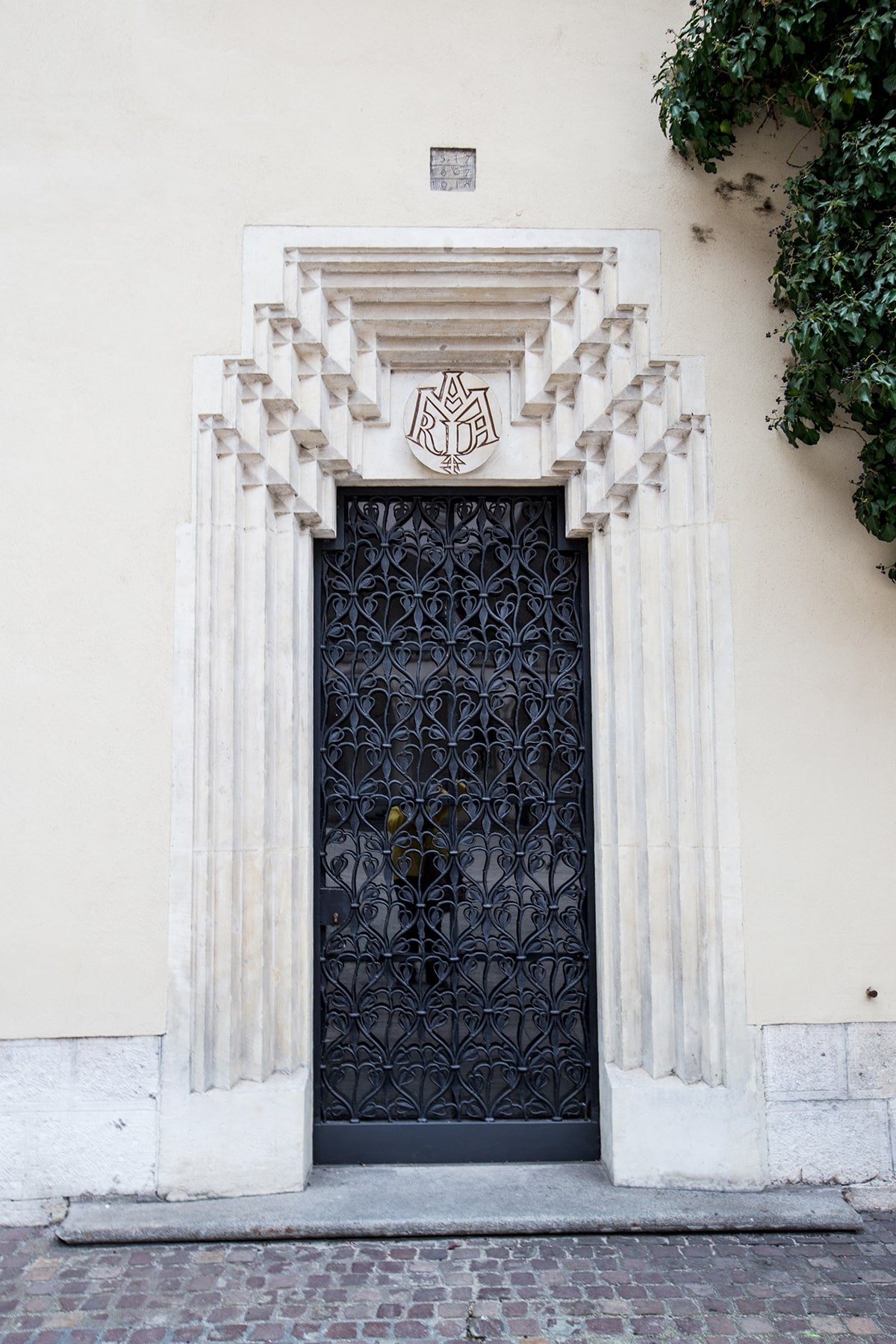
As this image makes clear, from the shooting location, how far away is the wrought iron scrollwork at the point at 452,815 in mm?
4715

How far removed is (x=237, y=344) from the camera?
448 centimetres

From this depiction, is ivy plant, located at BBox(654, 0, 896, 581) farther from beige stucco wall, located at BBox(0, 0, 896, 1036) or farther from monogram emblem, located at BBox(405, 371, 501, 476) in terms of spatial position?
monogram emblem, located at BBox(405, 371, 501, 476)

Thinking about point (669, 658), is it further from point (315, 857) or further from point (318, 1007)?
point (318, 1007)

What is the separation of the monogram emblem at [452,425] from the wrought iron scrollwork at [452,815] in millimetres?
207

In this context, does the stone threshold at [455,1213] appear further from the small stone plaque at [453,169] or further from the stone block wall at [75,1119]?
the small stone plaque at [453,169]

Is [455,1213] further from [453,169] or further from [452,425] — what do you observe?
[453,169]

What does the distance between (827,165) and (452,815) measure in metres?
3.19

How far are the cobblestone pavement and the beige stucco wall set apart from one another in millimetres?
965

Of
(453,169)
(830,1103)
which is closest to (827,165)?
(453,169)

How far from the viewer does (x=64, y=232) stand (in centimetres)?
450

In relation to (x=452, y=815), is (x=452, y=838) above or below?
Answer: below

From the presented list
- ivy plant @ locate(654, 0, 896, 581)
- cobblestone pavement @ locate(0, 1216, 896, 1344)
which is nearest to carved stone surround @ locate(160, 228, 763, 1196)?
cobblestone pavement @ locate(0, 1216, 896, 1344)

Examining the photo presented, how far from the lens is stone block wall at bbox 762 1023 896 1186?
171 inches

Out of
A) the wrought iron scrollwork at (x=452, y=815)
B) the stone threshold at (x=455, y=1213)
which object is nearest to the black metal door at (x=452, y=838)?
the wrought iron scrollwork at (x=452, y=815)
